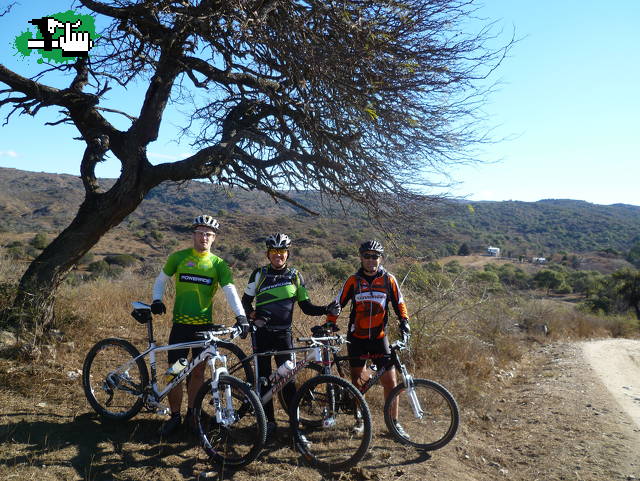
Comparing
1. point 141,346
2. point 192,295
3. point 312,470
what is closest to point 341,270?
point 141,346

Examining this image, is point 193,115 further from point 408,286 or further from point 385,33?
point 408,286

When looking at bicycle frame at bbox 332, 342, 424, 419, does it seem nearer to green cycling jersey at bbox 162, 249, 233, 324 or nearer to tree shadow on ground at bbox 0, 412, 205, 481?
green cycling jersey at bbox 162, 249, 233, 324

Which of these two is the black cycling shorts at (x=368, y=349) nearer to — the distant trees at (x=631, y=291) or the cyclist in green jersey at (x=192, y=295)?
the cyclist in green jersey at (x=192, y=295)

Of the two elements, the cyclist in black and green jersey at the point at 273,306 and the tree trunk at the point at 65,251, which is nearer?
the cyclist in black and green jersey at the point at 273,306

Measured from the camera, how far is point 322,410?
4336mm

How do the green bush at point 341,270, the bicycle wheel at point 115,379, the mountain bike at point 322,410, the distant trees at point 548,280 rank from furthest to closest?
the distant trees at point 548,280 → the green bush at point 341,270 → the bicycle wheel at point 115,379 → the mountain bike at point 322,410

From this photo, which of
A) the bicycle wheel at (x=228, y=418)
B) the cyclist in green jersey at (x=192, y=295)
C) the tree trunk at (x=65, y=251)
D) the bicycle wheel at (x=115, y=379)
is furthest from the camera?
the tree trunk at (x=65, y=251)

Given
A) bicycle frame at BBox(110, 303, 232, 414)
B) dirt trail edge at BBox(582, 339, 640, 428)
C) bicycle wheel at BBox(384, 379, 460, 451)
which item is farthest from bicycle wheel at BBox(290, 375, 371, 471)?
dirt trail edge at BBox(582, 339, 640, 428)

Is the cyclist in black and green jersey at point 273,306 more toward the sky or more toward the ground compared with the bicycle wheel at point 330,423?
more toward the sky

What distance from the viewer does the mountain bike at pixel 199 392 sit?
151 inches

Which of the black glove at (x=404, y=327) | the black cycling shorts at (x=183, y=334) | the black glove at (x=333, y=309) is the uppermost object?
the black glove at (x=333, y=309)

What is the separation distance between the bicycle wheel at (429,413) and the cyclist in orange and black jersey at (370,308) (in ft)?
0.77

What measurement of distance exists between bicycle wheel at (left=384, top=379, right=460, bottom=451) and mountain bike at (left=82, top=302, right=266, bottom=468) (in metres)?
1.49

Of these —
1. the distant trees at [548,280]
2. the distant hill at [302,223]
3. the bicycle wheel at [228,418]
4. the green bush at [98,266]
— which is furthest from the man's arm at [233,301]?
the distant trees at [548,280]
